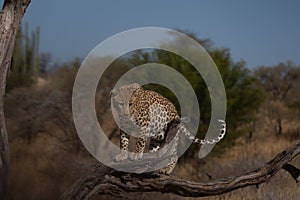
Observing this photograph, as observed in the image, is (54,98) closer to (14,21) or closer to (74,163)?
(74,163)

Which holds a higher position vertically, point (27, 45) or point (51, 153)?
point (27, 45)

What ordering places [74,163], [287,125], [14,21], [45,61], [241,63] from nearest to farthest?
[14,21] < [74,163] < [241,63] < [287,125] < [45,61]

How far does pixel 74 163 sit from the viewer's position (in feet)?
36.0

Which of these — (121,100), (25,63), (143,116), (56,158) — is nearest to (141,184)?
(143,116)

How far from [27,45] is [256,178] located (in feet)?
57.9

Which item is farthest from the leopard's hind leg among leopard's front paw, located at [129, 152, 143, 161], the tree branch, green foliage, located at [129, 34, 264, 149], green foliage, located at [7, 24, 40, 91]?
green foliage, located at [7, 24, 40, 91]

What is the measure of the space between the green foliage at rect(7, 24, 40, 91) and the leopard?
1476cm

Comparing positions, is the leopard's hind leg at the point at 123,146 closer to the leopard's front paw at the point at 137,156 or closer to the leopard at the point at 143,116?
the leopard at the point at 143,116

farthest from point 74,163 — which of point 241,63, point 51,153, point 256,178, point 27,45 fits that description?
point 27,45

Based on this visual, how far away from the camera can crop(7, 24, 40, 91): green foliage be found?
66.1 feet

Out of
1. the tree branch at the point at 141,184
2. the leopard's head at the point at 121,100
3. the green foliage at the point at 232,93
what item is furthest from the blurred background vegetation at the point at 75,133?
the leopard's head at the point at 121,100

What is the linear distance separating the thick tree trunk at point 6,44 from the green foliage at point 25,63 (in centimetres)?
1335

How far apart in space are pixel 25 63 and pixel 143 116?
17.9 meters

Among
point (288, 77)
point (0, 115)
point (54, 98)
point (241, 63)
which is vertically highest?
point (288, 77)
